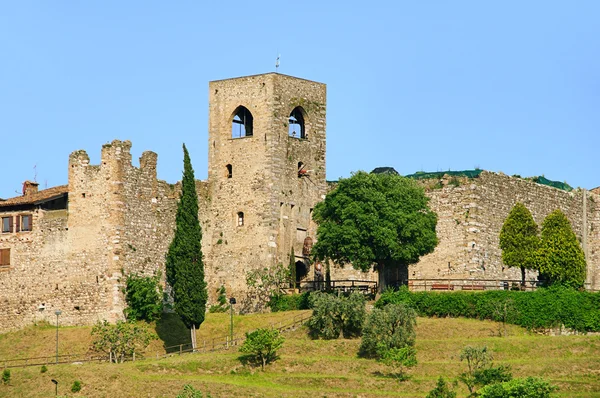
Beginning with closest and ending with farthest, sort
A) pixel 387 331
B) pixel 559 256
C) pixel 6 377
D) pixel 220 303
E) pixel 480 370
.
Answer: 1. pixel 480 370
2. pixel 6 377
3. pixel 387 331
4. pixel 559 256
5. pixel 220 303

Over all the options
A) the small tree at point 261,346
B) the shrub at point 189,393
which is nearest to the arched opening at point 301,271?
the small tree at point 261,346

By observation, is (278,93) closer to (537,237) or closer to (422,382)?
(537,237)

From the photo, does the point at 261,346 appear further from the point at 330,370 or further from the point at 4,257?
the point at 4,257

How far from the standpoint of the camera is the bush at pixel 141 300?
9906cm

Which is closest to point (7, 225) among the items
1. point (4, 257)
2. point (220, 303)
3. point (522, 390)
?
point (4, 257)

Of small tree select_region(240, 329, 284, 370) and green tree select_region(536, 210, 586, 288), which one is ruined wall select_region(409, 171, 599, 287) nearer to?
green tree select_region(536, 210, 586, 288)

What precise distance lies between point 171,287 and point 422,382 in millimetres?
21156

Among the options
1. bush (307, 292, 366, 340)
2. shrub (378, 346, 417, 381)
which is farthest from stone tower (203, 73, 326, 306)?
shrub (378, 346, 417, 381)

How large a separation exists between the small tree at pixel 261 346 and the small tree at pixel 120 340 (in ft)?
23.6

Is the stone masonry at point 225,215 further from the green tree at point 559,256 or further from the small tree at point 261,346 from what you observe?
the small tree at point 261,346

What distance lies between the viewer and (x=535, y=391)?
80.7 meters

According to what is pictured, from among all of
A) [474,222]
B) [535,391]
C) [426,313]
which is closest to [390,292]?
[426,313]

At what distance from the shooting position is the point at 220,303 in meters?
104

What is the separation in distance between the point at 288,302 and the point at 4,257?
1659 cm
